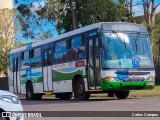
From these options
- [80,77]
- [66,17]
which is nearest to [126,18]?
[66,17]

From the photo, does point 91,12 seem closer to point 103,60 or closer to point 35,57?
point 35,57

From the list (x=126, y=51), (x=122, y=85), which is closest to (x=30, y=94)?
(x=122, y=85)

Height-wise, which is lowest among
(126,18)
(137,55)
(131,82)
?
(131,82)

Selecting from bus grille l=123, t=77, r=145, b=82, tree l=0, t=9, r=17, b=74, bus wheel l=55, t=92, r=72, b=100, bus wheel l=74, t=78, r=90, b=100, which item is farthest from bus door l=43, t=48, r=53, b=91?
tree l=0, t=9, r=17, b=74

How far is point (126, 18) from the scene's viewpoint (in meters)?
31.1

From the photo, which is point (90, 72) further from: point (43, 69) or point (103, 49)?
point (43, 69)

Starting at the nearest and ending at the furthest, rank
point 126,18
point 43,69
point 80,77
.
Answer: point 80,77 < point 43,69 < point 126,18

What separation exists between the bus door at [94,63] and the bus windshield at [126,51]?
18.0 inches

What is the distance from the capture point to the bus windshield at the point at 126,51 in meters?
18.2

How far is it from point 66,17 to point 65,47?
419 inches

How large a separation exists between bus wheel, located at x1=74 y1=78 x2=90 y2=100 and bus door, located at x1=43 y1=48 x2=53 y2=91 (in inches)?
110

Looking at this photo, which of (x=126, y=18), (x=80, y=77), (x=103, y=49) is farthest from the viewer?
(x=126, y=18)

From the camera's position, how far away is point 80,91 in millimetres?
19875

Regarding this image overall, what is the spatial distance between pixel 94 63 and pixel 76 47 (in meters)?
1.81
